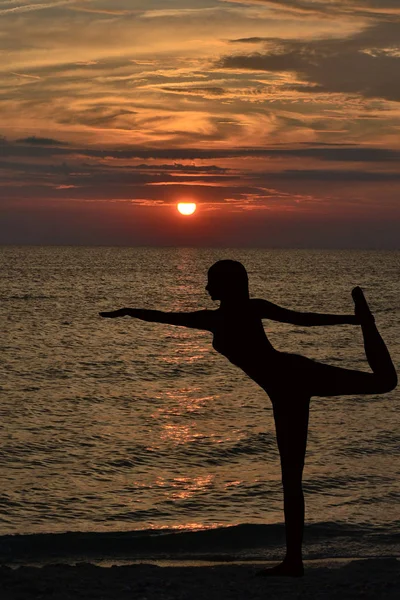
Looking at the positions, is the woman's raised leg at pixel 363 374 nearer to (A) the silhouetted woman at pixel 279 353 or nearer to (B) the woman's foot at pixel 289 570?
(A) the silhouetted woman at pixel 279 353

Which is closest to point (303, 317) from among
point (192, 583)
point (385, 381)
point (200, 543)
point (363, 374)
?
point (363, 374)

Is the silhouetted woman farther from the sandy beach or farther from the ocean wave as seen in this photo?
the ocean wave

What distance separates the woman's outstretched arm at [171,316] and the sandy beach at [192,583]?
250cm

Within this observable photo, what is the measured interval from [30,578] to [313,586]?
2692mm

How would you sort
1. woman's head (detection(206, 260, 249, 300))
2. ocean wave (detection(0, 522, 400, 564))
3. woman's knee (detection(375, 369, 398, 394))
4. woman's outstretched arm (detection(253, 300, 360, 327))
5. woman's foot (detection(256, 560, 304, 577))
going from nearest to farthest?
woman's outstretched arm (detection(253, 300, 360, 327)) → woman's knee (detection(375, 369, 398, 394)) → woman's head (detection(206, 260, 249, 300)) → woman's foot (detection(256, 560, 304, 577)) → ocean wave (detection(0, 522, 400, 564))

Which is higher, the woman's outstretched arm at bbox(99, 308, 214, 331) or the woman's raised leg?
the woman's outstretched arm at bbox(99, 308, 214, 331)

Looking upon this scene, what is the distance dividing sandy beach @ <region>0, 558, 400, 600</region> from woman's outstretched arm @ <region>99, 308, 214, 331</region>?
8.20ft

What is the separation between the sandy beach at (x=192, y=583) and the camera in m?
7.42

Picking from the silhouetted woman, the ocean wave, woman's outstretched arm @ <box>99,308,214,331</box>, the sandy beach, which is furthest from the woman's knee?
the ocean wave

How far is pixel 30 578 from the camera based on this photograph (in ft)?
26.2

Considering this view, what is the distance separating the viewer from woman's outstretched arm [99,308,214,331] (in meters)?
6.59

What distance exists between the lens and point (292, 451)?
707 centimetres

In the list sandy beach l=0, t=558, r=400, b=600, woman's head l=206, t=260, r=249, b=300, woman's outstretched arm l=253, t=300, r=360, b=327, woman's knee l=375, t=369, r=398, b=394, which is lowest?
sandy beach l=0, t=558, r=400, b=600

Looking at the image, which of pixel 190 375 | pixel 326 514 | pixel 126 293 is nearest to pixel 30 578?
pixel 326 514
